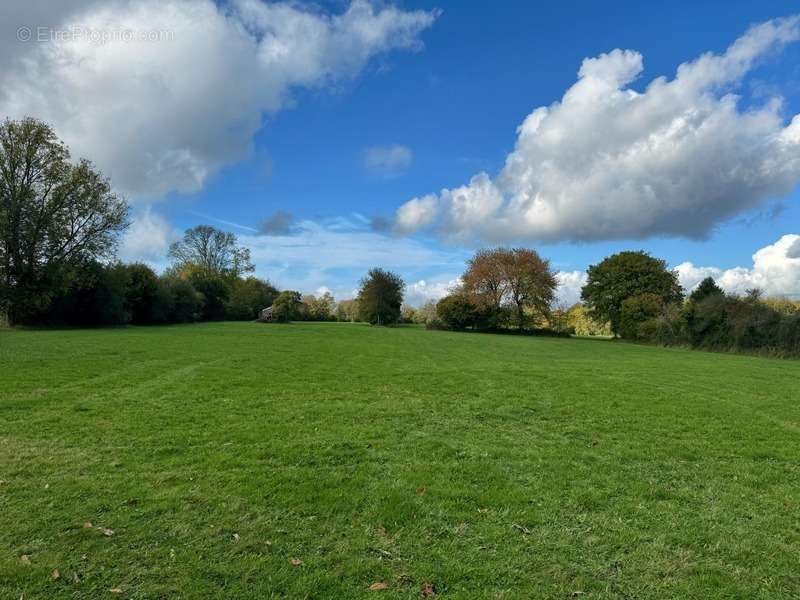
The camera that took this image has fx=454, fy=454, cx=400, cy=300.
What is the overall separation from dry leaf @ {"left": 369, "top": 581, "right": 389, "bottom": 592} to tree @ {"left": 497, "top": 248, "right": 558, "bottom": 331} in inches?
2165

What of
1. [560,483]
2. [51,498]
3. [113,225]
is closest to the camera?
[51,498]

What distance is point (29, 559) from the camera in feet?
11.8

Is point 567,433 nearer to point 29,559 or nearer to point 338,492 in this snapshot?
point 338,492

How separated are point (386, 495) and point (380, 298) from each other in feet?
206

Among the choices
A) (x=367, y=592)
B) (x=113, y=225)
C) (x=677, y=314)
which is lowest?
(x=367, y=592)

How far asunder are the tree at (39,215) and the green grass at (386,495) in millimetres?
30665

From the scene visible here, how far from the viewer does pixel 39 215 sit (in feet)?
115

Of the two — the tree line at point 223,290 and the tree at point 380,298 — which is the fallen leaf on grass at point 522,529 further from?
the tree at point 380,298

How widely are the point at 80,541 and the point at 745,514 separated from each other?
6558mm

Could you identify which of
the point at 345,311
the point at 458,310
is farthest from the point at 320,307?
the point at 458,310

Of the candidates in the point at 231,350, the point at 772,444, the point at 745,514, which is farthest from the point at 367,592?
the point at 231,350

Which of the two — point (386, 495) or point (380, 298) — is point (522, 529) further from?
point (380, 298)

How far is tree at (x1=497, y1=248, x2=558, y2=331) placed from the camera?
184ft

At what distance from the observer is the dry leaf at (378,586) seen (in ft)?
11.3
